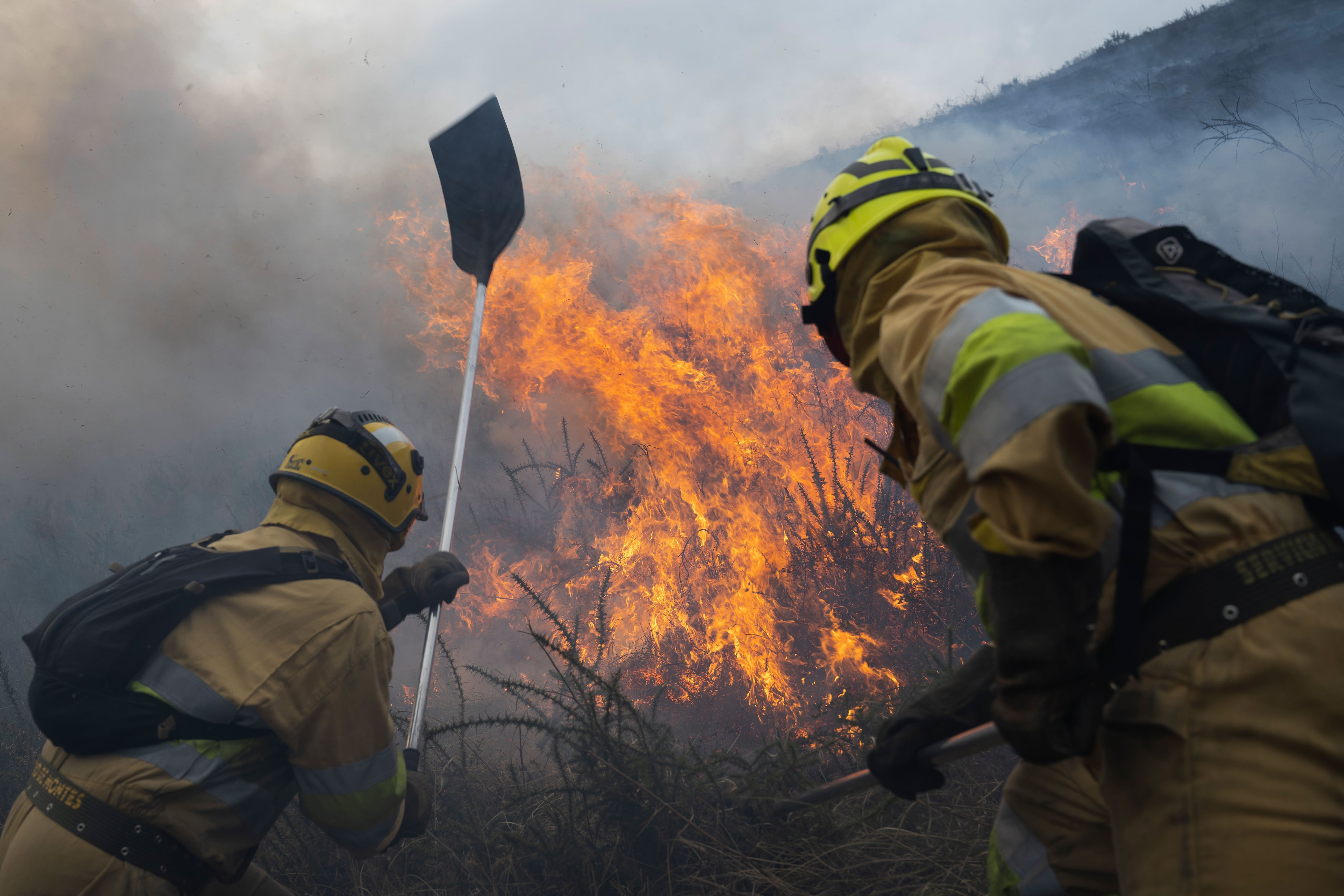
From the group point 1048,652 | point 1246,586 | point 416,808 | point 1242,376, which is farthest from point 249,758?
point 1242,376

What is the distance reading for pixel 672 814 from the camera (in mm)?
3352

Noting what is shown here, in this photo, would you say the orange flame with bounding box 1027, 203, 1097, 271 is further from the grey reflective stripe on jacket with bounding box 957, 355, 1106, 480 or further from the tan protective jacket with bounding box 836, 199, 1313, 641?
the grey reflective stripe on jacket with bounding box 957, 355, 1106, 480

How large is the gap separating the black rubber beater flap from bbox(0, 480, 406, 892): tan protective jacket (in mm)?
2866

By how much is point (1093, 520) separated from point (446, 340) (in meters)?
9.01

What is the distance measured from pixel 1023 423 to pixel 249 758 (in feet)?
9.62

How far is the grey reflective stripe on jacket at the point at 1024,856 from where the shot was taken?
1.81 meters

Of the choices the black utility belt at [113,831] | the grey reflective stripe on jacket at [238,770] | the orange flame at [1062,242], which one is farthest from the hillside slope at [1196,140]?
the black utility belt at [113,831]

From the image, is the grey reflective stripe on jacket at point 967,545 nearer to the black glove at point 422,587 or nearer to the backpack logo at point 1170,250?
the backpack logo at point 1170,250

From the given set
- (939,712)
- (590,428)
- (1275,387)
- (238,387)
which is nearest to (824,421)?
(590,428)

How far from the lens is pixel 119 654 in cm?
232

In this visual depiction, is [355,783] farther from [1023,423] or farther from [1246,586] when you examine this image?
[1246,586]

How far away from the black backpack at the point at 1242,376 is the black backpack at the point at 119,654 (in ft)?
9.42

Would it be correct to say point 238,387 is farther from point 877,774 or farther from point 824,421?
point 877,774

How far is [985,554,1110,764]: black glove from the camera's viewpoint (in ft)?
3.95
